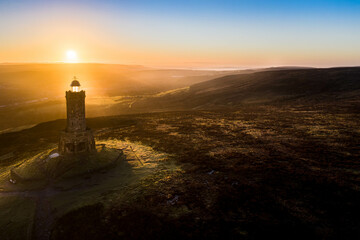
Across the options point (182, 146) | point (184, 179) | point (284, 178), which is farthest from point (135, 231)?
point (182, 146)

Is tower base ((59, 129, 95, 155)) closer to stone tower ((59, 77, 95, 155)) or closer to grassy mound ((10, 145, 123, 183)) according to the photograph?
stone tower ((59, 77, 95, 155))

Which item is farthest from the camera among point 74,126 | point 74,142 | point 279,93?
point 279,93

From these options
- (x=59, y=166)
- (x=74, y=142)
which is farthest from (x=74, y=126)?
(x=59, y=166)

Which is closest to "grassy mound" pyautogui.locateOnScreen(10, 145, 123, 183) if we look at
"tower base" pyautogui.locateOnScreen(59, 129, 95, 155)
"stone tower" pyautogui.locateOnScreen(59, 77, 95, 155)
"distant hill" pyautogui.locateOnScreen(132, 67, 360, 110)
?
"tower base" pyautogui.locateOnScreen(59, 129, 95, 155)

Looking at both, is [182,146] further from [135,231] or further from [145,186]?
[135,231]

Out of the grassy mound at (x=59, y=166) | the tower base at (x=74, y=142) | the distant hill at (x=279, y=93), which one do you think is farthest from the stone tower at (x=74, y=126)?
the distant hill at (x=279, y=93)

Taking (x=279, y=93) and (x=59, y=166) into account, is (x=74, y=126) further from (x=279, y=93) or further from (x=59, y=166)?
(x=279, y=93)

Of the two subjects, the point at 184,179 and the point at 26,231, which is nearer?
the point at 26,231
